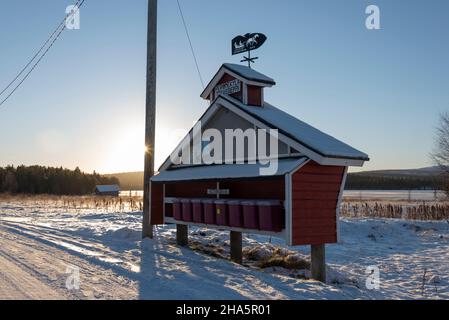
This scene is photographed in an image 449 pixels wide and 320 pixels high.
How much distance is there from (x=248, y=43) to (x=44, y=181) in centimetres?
8421

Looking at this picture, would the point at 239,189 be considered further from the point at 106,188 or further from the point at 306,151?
the point at 106,188

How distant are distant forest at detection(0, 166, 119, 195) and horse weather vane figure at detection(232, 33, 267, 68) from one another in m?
74.7

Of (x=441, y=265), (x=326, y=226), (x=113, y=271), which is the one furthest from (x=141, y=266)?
(x=441, y=265)

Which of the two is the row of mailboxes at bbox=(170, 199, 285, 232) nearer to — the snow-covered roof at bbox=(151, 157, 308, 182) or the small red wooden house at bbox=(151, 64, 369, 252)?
the small red wooden house at bbox=(151, 64, 369, 252)

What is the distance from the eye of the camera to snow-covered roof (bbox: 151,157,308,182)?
372 inches

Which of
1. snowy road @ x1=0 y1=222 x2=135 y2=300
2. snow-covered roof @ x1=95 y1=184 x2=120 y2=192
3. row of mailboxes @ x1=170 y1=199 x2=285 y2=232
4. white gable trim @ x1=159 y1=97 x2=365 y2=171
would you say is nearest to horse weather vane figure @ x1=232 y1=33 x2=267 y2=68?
white gable trim @ x1=159 y1=97 x2=365 y2=171

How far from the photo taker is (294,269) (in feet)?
38.5

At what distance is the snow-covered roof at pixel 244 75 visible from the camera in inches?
476

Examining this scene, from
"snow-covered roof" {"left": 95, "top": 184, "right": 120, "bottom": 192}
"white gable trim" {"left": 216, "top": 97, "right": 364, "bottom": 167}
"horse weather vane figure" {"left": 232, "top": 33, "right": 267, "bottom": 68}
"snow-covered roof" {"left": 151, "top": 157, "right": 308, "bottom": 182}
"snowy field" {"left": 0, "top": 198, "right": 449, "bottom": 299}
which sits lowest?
"snowy field" {"left": 0, "top": 198, "right": 449, "bottom": 299}

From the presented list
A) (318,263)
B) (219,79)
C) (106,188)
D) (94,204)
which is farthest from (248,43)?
(106,188)

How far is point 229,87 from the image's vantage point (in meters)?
12.7

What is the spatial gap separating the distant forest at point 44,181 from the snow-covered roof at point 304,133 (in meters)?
76.9

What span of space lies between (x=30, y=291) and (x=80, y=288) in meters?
0.76
